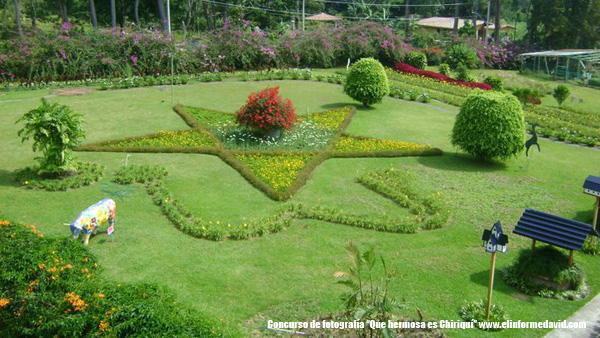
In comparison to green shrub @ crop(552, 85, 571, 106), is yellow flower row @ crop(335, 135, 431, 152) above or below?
below

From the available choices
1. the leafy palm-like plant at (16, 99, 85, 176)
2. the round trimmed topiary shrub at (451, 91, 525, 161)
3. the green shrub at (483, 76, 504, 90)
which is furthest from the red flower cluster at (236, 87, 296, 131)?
the green shrub at (483, 76, 504, 90)

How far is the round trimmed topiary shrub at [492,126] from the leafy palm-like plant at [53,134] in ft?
30.5

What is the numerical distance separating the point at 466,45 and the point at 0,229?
34.2m

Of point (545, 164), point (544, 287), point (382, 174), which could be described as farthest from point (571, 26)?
point (544, 287)

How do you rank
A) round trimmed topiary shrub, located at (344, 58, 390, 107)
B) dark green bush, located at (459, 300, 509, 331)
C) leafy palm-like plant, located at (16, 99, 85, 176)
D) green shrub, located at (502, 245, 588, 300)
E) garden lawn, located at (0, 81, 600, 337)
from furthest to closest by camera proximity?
round trimmed topiary shrub, located at (344, 58, 390, 107) → leafy palm-like plant, located at (16, 99, 85, 176) → green shrub, located at (502, 245, 588, 300) → garden lawn, located at (0, 81, 600, 337) → dark green bush, located at (459, 300, 509, 331)

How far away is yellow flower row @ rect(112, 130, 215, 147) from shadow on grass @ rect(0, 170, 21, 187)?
2848 millimetres

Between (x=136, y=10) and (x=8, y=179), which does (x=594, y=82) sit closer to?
(x=136, y=10)

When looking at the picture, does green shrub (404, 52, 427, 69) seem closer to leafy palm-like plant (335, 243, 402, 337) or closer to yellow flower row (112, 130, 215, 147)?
yellow flower row (112, 130, 215, 147)

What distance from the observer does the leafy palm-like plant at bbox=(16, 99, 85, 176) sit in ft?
35.8

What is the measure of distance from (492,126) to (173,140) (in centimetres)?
832

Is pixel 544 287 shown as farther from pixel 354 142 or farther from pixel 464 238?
pixel 354 142

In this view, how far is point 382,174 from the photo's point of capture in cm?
1291

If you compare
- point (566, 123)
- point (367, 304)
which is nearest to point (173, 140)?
point (367, 304)

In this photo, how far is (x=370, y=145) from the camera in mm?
15133
